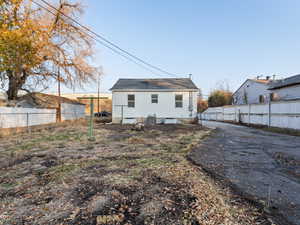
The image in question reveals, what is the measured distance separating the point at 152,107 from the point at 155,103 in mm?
478

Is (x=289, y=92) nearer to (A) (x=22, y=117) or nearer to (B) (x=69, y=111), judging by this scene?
(A) (x=22, y=117)

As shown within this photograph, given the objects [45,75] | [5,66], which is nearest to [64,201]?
[5,66]

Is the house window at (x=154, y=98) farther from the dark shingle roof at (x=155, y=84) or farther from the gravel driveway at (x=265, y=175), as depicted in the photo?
the gravel driveway at (x=265, y=175)

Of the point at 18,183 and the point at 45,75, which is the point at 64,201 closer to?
the point at 18,183

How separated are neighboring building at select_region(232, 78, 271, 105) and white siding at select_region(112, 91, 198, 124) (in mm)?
12368

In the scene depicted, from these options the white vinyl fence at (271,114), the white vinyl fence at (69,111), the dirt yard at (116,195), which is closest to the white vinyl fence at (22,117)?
the white vinyl fence at (69,111)

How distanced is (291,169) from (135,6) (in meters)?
11.8

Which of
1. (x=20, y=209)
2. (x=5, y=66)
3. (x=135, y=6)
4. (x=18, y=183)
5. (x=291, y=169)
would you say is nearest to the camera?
(x=20, y=209)

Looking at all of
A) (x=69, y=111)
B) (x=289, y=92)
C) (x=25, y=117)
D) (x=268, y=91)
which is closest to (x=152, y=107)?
(x=25, y=117)

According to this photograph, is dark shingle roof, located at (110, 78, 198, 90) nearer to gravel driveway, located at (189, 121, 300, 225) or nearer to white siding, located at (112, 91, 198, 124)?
white siding, located at (112, 91, 198, 124)

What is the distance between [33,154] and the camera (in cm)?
471

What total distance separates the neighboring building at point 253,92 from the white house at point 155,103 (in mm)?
12313

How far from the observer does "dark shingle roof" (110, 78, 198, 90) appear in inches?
562

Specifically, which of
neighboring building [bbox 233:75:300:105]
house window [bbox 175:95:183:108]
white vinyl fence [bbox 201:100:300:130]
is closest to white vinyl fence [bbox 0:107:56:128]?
house window [bbox 175:95:183:108]
